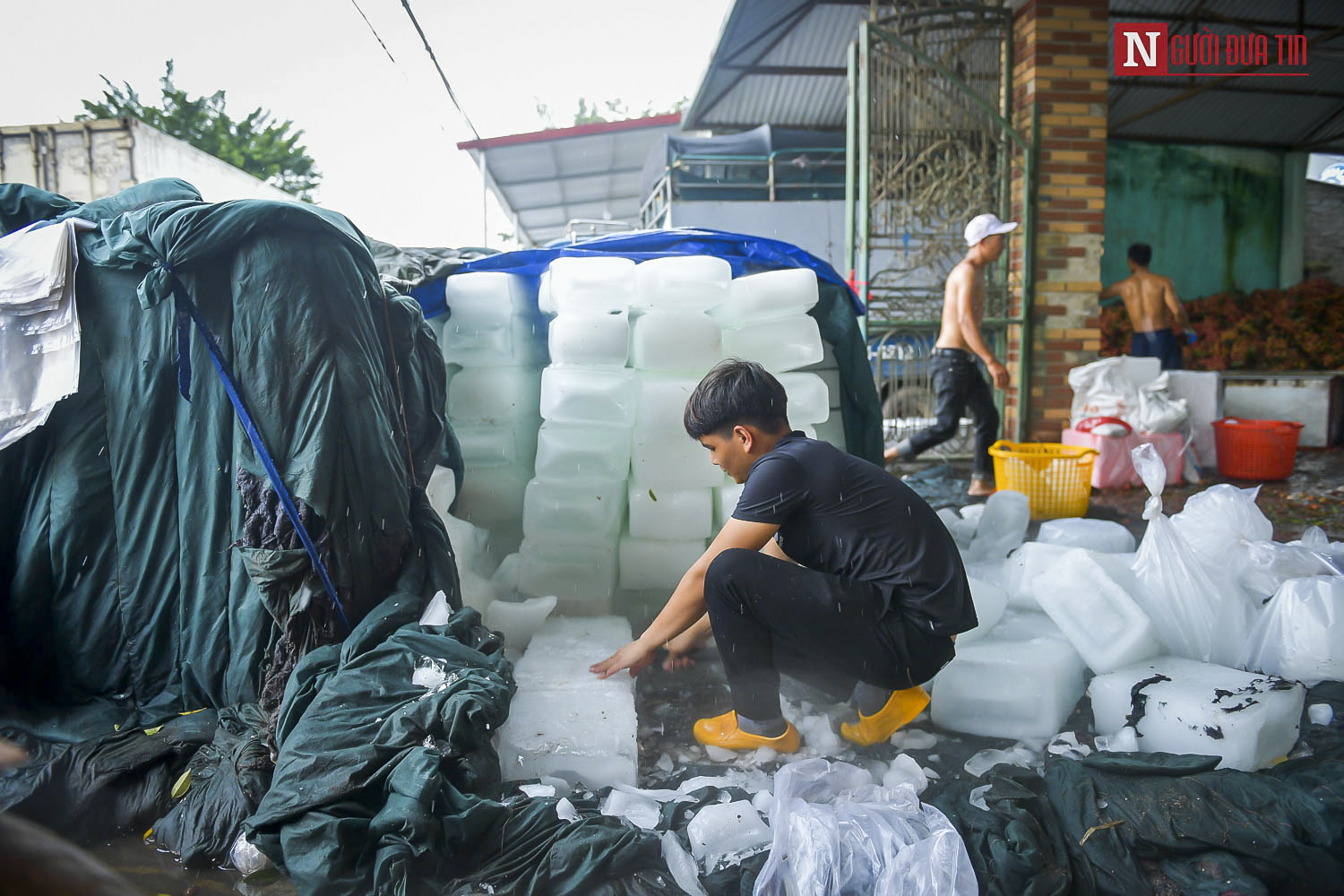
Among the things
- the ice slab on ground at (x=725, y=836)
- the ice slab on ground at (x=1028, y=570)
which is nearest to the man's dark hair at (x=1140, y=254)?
the ice slab on ground at (x=1028, y=570)

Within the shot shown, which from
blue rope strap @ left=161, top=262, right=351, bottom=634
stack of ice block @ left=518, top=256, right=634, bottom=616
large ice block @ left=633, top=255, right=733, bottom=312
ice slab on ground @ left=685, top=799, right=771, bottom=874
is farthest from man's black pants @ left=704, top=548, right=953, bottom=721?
large ice block @ left=633, top=255, right=733, bottom=312

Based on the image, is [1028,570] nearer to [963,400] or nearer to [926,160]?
[963,400]

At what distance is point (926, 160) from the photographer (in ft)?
19.5

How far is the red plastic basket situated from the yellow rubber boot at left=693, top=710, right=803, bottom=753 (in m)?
4.85

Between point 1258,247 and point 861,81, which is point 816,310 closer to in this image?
point 861,81

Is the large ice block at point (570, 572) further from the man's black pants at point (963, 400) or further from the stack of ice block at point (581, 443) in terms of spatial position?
the man's black pants at point (963, 400)

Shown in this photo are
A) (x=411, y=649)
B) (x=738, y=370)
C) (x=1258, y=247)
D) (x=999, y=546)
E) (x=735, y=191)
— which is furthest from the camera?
(x=1258, y=247)

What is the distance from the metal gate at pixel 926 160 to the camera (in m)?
5.80

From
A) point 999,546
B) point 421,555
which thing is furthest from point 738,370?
point 999,546

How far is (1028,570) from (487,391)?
221 cm

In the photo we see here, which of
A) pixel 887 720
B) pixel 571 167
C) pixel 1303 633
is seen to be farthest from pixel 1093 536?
pixel 571 167

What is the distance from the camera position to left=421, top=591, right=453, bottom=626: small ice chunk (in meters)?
2.34

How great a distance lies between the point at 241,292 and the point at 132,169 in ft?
30.6

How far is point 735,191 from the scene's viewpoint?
1026 cm
